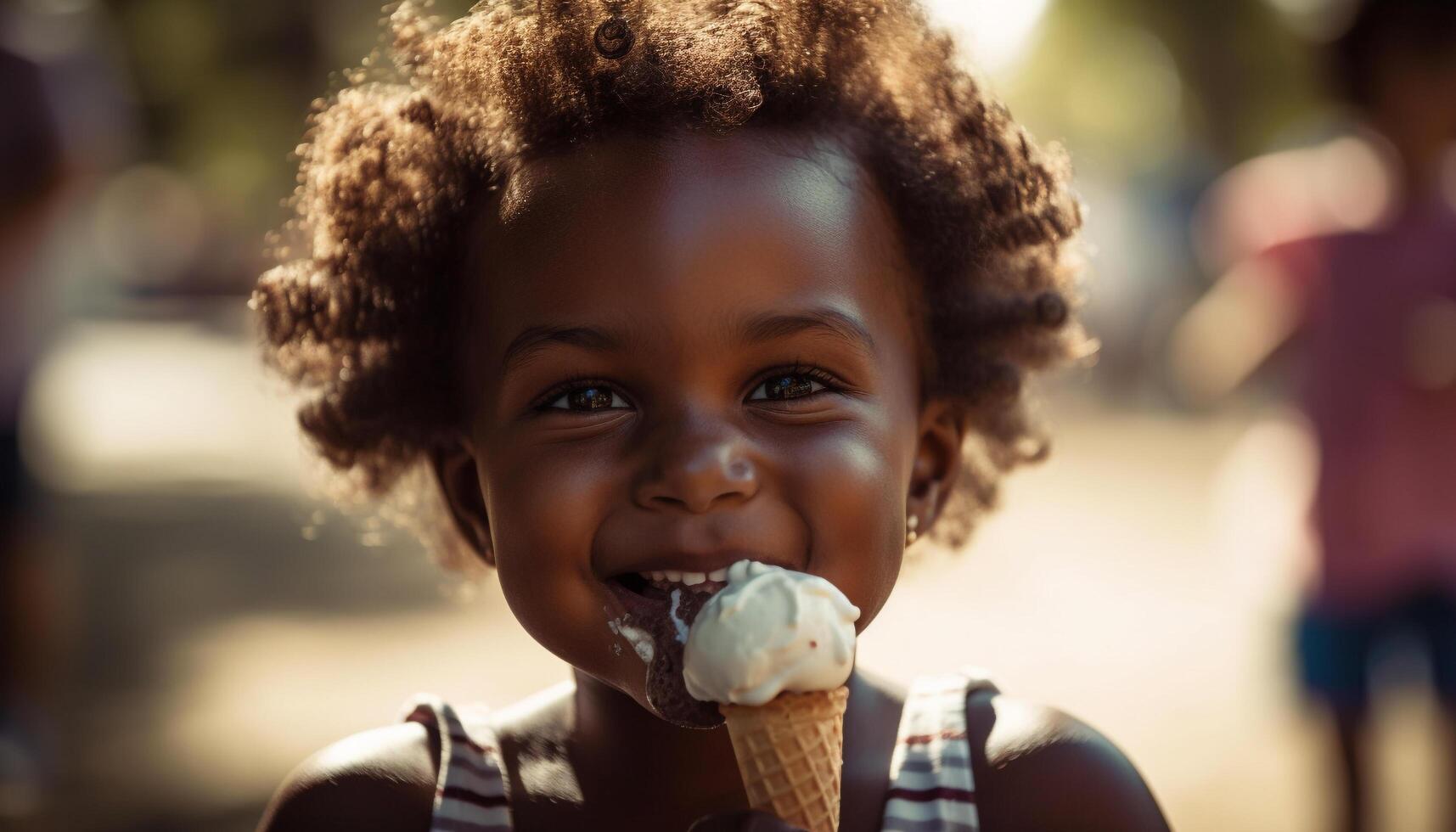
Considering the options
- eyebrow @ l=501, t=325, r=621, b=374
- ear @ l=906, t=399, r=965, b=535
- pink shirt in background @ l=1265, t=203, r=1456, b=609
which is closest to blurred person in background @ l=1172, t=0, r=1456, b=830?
pink shirt in background @ l=1265, t=203, r=1456, b=609

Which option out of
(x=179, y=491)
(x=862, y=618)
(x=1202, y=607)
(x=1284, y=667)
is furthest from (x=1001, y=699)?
(x=179, y=491)

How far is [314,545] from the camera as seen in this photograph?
9320mm

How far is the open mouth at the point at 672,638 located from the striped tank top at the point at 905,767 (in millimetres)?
451

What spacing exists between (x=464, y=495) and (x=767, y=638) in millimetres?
748

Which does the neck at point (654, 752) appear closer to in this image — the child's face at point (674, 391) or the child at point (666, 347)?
the child at point (666, 347)

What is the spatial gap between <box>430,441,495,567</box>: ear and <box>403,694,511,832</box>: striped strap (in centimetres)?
24

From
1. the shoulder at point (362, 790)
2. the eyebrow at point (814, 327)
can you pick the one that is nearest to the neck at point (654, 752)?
the shoulder at point (362, 790)

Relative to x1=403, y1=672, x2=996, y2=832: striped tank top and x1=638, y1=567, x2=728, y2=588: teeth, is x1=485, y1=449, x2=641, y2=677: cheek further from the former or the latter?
x1=403, y1=672, x2=996, y2=832: striped tank top

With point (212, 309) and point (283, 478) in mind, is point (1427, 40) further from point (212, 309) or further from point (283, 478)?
point (212, 309)

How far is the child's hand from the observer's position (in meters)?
1.66

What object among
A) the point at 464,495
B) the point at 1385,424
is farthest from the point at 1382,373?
the point at 464,495

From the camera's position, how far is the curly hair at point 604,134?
77.6 inches

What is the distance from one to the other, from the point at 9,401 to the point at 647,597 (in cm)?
350

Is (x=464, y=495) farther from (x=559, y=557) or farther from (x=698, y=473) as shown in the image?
(x=698, y=473)
